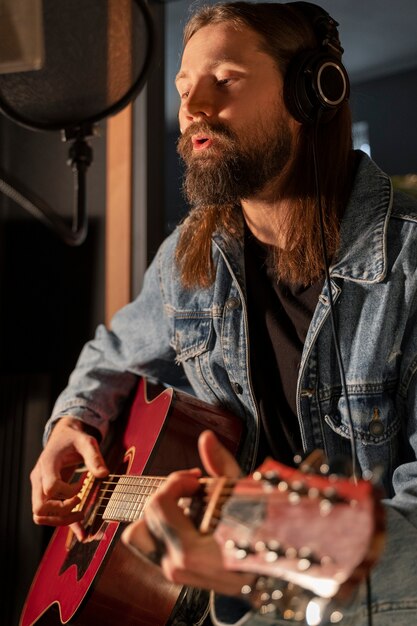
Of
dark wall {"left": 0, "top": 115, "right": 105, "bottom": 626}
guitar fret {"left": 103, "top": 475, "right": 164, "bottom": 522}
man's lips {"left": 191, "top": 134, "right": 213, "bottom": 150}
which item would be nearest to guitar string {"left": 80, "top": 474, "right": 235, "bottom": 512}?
guitar fret {"left": 103, "top": 475, "right": 164, "bottom": 522}

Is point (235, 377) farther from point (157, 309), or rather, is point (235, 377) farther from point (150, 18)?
point (150, 18)

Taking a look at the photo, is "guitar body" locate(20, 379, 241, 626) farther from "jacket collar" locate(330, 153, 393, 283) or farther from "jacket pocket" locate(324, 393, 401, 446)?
"jacket collar" locate(330, 153, 393, 283)

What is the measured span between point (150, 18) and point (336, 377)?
727 millimetres

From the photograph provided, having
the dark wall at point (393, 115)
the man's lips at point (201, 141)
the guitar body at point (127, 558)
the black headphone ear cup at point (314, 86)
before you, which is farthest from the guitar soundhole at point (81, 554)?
the dark wall at point (393, 115)

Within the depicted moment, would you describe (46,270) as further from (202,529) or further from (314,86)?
(202,529)

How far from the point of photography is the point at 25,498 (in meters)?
1.93

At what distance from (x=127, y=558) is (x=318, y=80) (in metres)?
0.85

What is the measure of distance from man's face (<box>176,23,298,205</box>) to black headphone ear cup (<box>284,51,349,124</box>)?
6cm

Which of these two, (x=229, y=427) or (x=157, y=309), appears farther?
(x=157, y=309)

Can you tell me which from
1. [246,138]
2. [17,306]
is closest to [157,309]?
[246,138]

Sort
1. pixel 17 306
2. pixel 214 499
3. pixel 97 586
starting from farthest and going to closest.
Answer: pixel 17 306, pixel 97 586, pixel 214 499

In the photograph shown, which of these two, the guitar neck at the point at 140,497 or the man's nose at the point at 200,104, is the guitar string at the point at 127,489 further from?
the man's nose at the point at 200,104

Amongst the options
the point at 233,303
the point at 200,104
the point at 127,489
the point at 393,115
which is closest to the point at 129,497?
the point at 127,489

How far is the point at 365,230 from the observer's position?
1324mm
